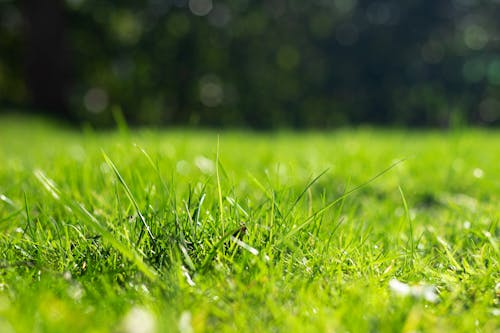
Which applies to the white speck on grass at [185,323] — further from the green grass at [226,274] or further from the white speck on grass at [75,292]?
the white speck on grass at [75,292]

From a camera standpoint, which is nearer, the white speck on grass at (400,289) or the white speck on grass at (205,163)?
the white speck on grass at (400,289)

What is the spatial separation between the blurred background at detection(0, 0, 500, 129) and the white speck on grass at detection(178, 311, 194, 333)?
1146cm

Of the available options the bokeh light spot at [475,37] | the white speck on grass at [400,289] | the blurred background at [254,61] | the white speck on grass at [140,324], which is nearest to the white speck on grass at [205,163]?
the white speck on grass at [400,289]

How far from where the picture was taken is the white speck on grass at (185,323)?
2.88 feet

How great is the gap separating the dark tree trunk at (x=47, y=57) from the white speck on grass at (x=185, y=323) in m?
11.3

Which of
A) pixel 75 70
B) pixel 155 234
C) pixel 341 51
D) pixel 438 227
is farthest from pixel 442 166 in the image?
pixel 341 51

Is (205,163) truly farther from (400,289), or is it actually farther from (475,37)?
(475,37)

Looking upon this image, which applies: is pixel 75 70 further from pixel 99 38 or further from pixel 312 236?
pixel 312 236

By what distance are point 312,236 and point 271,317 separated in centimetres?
33

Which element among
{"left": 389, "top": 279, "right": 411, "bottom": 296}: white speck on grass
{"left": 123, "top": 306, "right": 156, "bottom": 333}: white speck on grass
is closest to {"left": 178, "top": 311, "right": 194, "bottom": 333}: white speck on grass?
{"left": 123, "top": 306, "right": 156, "bottom": 333}: white speck on grass

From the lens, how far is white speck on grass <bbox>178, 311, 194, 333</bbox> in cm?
88

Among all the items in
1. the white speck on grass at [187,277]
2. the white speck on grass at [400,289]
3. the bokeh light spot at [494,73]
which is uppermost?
the white speck on grass at [400,289]

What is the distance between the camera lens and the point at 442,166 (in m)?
3.23

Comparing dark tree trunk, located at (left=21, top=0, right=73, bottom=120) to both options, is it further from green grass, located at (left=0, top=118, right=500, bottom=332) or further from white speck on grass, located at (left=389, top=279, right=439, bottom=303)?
white speck on grass, located at (left=389, top=279, right=439, bottom=303)
